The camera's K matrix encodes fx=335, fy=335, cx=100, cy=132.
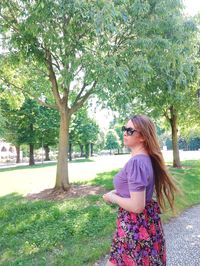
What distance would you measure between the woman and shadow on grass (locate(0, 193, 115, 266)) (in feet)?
8.63

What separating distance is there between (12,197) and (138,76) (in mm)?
5652

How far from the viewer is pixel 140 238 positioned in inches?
110

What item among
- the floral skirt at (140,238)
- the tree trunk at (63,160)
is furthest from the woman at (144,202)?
the tree trunk at (63,160)

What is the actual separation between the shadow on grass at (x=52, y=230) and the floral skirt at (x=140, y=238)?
259 cm

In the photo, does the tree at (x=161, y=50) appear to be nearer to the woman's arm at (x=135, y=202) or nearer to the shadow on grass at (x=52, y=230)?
the shadow on grass at (x=52, y=230)

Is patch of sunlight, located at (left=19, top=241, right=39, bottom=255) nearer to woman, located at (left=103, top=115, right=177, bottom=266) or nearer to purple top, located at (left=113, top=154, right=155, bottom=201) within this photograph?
woman, located at (left=103, top=115, right=177, bottom=266)

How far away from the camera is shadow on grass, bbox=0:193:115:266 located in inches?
217

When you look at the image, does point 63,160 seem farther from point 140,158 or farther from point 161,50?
point 140,158

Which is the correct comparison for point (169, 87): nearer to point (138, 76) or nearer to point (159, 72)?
point (159, 72)

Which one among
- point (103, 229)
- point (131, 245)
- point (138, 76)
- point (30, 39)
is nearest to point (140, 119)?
point (131, 245)

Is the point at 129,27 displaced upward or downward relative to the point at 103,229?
upward

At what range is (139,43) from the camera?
9.19 meters

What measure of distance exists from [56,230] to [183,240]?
2.50m

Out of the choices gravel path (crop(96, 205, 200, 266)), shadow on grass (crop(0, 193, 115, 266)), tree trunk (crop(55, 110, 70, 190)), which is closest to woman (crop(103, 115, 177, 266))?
gravel path (crop(96, 205, 200, 266))
